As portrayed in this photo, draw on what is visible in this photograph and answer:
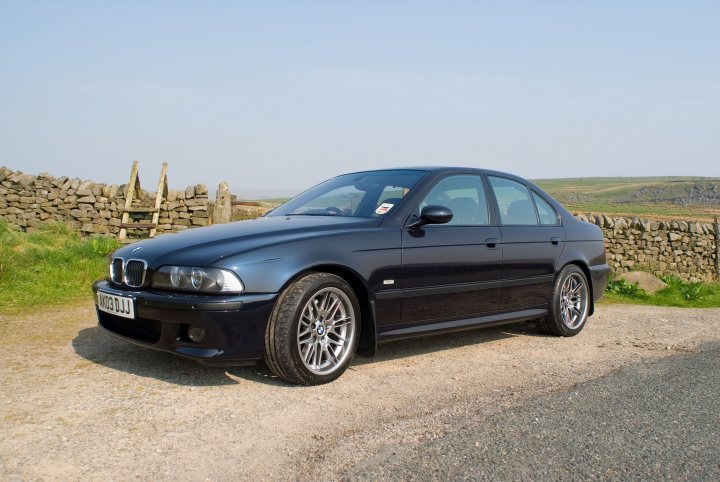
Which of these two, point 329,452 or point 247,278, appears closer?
point 329,452

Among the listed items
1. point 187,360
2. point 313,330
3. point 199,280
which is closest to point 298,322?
point 313,330

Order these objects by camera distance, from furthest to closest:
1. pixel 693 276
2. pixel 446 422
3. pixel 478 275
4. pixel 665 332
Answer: pixel 693 276 < pixel 665 332 < pixel 478 275 < pixel 446 422

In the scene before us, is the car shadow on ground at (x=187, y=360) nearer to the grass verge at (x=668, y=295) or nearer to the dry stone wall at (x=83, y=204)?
the grass verge at (x=668, y=295)

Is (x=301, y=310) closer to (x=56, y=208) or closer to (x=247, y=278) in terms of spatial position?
(x=247, y=278)

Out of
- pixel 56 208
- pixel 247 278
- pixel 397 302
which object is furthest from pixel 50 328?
pixel 56 208

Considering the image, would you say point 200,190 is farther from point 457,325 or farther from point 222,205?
point 457,325

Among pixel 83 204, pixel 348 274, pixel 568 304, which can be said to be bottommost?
pixel 568 304

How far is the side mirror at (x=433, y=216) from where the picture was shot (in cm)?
495

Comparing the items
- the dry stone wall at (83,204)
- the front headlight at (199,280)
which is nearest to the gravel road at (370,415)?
the front headlight at (199,280)

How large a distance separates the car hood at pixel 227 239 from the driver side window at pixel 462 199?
29.2 inches

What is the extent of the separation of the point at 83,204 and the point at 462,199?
1208 cm

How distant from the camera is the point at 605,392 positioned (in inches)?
170

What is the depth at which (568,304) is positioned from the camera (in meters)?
6.52

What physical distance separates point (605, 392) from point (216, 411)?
251 cm
